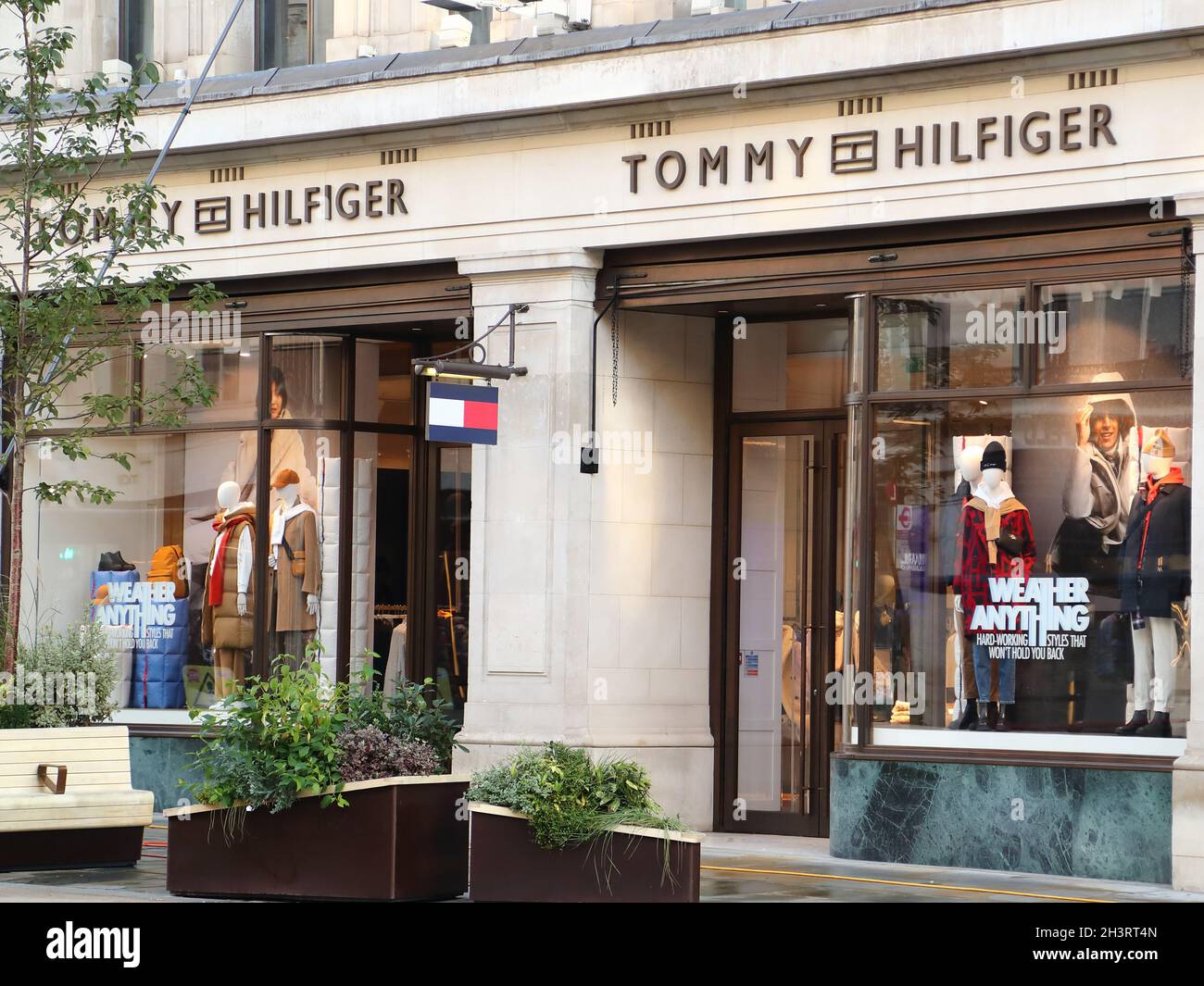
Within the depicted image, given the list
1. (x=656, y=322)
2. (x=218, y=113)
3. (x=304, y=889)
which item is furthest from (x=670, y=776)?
(x=218, y=113)

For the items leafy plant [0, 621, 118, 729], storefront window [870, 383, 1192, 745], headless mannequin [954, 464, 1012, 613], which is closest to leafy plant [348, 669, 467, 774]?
leafy plant [0, 621, 118, 729]

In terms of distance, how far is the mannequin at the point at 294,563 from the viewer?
16891mm

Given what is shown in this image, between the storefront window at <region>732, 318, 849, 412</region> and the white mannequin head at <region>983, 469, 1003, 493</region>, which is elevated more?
the storefront window at <region>732, 318, 849, 412</region>

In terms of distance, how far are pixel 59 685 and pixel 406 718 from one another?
3.01 m

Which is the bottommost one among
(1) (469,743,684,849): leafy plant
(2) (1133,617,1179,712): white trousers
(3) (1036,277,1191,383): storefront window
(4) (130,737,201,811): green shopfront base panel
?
(4) (130,737,201,811): green shopfront base panel

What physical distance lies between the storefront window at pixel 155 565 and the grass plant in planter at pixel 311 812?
561 centimetres

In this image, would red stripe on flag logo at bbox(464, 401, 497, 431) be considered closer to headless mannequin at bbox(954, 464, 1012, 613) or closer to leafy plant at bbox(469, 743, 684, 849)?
headless mannequin at bbox(954, 464, 1012, 613)

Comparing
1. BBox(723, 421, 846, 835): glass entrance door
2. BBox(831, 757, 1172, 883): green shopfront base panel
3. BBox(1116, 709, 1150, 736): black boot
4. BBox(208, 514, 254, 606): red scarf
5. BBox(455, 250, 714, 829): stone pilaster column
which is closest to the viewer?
BBox(831, 757, 1172, 883): green shopfront base panel

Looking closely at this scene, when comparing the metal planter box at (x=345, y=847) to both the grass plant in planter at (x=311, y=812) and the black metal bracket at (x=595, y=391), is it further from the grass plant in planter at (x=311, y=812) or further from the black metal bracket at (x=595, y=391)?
the black metal bracket at (x=595, y=391)

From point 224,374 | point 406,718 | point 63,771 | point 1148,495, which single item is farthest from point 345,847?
point 224,374

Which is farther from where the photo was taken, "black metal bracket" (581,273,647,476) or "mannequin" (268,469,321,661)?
"mannequin" (268,469,321,661)

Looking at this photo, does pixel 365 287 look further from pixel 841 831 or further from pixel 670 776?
pixel 841 831

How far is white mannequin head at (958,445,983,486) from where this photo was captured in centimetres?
1385

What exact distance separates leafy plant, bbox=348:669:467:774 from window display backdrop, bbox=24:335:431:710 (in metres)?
4.63
